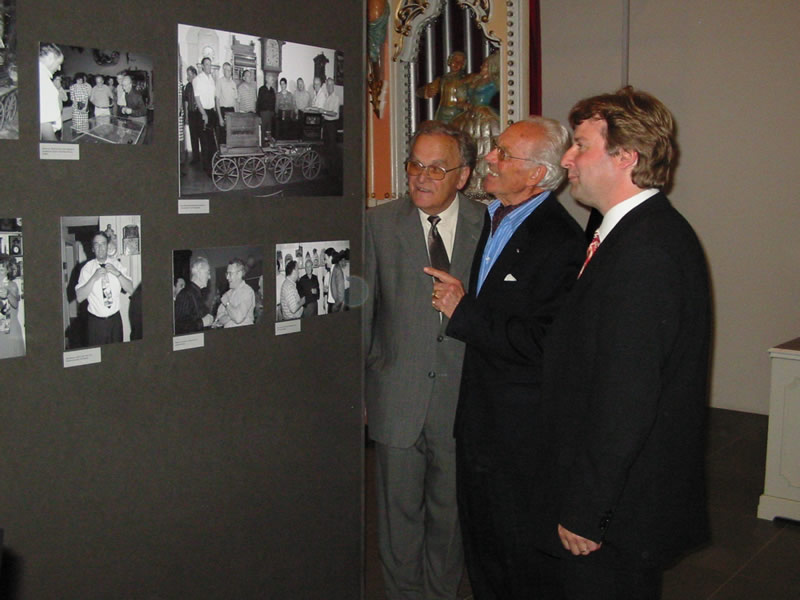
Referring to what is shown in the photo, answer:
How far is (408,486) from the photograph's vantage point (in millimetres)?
2494

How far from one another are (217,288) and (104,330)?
323 mm

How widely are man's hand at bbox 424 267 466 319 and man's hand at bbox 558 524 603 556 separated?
2.40 ft

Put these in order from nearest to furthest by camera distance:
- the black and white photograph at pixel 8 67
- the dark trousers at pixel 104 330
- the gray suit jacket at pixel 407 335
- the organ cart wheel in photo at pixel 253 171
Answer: the black and white photograph at pixel 8 67
the dark trousers at pixel 104 330
the organ cart wheel in photo at pixel 253 171
the gray suit jacket at pixel 407 335

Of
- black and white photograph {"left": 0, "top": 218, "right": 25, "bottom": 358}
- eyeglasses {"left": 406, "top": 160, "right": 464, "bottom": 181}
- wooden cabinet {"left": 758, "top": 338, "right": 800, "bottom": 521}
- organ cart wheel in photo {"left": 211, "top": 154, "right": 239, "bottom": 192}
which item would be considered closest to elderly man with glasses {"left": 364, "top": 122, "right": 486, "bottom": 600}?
eyeglasses {"left": 406, "top": 160, "right": 464, "bottom": 181}

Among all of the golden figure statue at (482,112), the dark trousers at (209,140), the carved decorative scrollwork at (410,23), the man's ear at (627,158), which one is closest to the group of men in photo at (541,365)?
the man's ear at (627,158)

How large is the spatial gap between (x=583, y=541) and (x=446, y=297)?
82 cm

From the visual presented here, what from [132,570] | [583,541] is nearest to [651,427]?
[583,541]

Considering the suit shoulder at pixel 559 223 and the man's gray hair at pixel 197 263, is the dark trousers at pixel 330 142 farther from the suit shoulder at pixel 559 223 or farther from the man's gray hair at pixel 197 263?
the suit shoulder at pixel 559 223

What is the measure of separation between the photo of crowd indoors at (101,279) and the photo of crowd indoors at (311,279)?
17.1 inches

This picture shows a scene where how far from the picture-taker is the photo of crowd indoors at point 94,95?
161 cm

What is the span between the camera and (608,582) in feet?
5.51

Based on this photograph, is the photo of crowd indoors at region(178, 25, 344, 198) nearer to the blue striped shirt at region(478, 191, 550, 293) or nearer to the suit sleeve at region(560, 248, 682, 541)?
the blue striped shirt at region(478, 191, 550, 293)

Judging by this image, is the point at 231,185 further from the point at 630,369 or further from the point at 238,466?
the point at 630,369

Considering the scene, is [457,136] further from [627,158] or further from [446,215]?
[627,158]
